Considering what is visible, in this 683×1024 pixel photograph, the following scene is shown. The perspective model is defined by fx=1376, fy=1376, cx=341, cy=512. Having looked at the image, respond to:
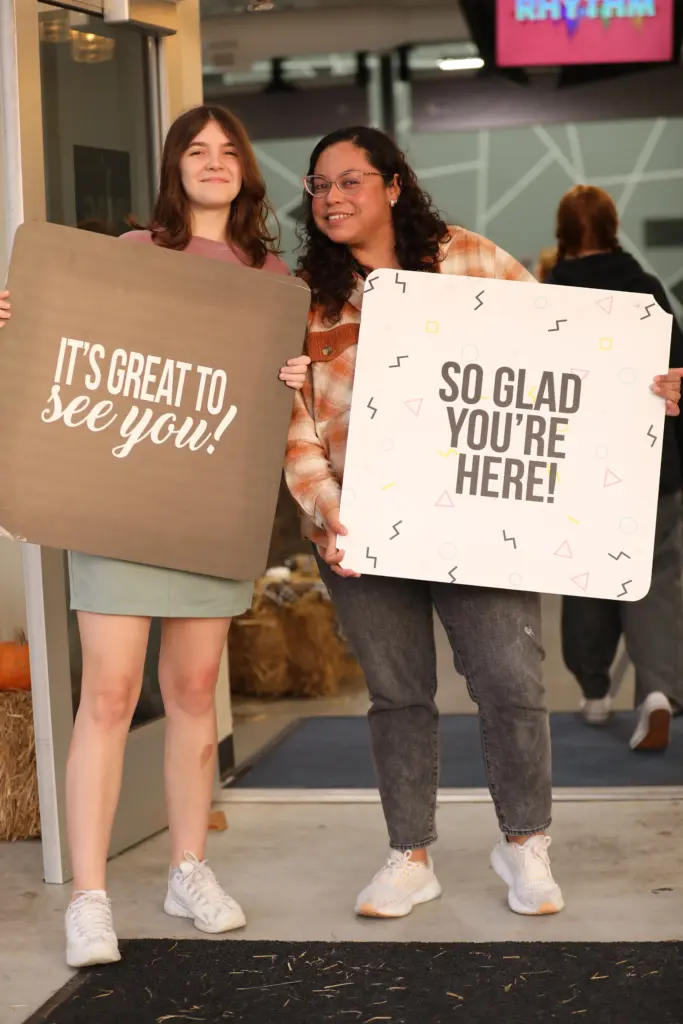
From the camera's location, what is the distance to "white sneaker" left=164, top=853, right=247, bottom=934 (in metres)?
2.67

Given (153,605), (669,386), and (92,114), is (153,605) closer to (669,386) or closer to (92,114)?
(669,386)

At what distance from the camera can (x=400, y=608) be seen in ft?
8.81

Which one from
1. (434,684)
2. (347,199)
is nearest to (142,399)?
(347,199)

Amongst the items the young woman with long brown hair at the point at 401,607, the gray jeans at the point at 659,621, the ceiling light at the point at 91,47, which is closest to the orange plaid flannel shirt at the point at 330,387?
the young woman with long brown hair at the point at 401,607

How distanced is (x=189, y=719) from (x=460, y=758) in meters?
1.35

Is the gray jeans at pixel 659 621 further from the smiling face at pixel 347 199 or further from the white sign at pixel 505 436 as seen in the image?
the smiling face at pixel 347 199

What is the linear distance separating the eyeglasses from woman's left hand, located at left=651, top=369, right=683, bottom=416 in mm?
646

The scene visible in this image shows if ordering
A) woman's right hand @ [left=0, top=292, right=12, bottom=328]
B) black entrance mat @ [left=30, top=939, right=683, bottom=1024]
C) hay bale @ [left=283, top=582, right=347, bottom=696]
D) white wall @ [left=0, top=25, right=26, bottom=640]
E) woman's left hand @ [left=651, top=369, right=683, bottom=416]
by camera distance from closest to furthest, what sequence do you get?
black entrance mat @ [left=30, top=939, right=683, bottom=1024] < woman's right hand @ [left=0, top=292, right=12, bottom=328] < woman's left hand @ [left=651, top=369, right=683, bottom=416] < white wall @ [left=0, top=25, right=26, bottom=640] < hay bale @ [left=283, top=582, right=347, bottom=696]

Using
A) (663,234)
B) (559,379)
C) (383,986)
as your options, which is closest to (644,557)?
(559,379)

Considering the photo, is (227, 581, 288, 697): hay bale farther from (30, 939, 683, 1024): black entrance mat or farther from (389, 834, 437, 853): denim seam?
(30, 939, 683, 1024): black entrance mat

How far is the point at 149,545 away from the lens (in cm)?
249

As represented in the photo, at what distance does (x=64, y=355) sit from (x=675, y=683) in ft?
7.14

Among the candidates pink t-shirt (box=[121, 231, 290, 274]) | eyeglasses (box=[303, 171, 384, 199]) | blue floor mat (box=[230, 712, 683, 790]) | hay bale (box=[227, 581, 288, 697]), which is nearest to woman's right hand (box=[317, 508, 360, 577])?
pink t-shirt (box=[121, 231, 290, 274])

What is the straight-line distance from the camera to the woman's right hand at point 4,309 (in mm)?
2402
